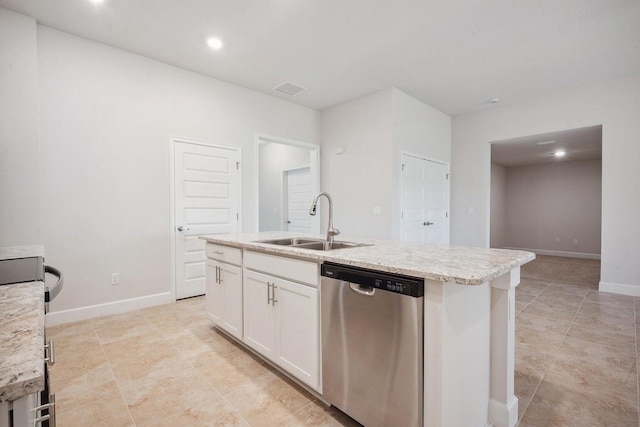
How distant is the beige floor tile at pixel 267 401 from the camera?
64.4 inches

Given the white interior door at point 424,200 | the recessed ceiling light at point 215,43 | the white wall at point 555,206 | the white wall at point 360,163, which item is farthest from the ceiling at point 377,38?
the white wall at point 555,206

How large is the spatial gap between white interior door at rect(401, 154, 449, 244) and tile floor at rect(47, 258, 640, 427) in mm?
1975

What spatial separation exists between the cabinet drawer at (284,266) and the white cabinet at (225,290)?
20 cm

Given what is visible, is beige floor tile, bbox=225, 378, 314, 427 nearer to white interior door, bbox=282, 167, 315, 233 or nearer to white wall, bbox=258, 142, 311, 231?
white interior door, bbox=282, 167, 315, 233

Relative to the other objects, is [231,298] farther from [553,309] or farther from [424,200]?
[424,200]

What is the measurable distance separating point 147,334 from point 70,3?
2958mm

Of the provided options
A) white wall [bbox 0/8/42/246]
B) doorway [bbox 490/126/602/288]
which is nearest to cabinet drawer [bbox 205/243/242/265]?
white wall [bbox 0/8/42/246]

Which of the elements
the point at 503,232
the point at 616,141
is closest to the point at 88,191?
the point at 616,141

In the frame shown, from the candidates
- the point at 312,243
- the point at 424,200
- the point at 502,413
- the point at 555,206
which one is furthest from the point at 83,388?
the point at 555,206

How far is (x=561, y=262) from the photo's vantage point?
662cm

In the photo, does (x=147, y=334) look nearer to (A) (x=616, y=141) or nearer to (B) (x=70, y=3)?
(B) (x=70, y=3)

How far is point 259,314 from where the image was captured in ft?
6.95

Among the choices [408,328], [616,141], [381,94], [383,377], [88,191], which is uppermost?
[381,94]

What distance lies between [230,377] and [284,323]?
571mm
